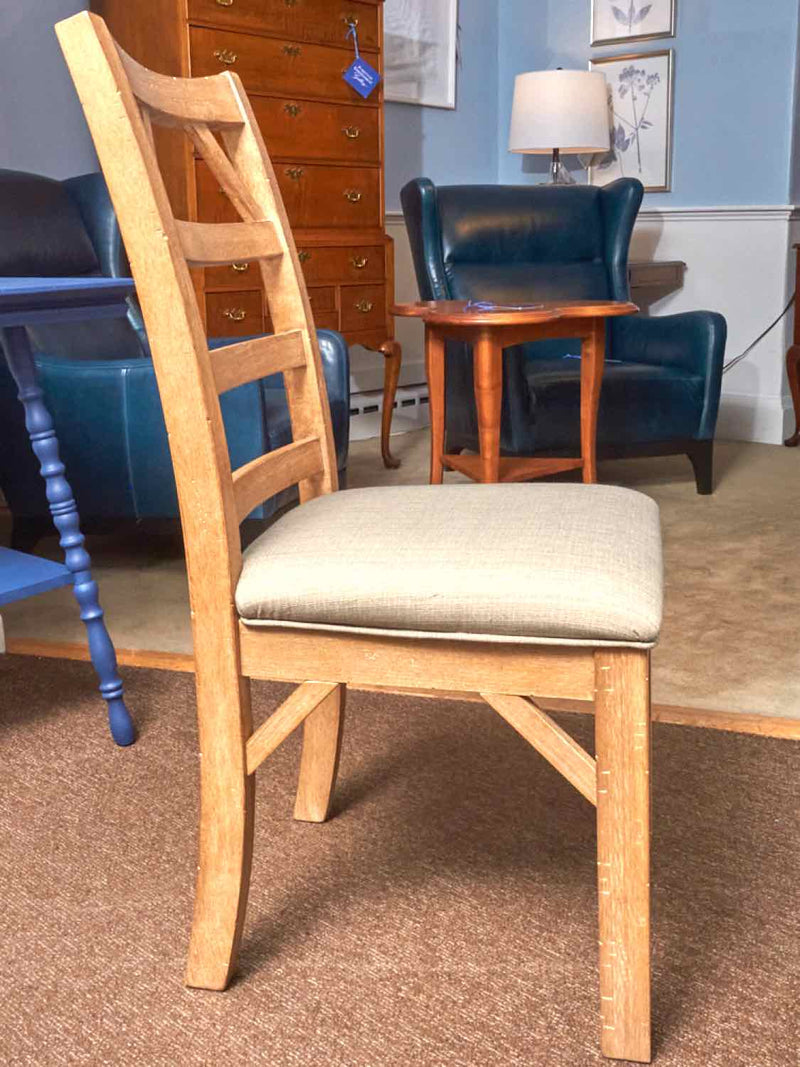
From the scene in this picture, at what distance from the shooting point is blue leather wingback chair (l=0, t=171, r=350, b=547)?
281 cm

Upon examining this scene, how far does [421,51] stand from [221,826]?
462 cm

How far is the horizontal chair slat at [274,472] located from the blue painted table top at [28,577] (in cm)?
67

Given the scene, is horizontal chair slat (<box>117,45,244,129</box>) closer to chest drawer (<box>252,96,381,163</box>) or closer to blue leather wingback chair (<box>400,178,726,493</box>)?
blue leather wingback chair (<box>400,178,726,493</box>)

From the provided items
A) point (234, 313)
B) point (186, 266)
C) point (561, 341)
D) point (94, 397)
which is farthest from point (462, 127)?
point (186, 266)

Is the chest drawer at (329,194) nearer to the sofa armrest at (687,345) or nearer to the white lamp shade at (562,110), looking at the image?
the white lamp shade at (562,110)

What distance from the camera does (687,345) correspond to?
13.3 feet

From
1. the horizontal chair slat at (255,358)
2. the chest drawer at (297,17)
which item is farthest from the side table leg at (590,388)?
the horizontal chair slat at (255,358)

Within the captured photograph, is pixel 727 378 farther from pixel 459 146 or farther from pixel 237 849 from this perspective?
pixel 237 849

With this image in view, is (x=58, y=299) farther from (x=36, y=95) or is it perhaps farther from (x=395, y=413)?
(x=395, y=413)

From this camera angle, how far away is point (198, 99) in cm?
135

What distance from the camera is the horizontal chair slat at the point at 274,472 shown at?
50.4 inches

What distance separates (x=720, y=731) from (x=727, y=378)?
11.4ft

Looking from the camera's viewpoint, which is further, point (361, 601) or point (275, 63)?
point (275, 63)

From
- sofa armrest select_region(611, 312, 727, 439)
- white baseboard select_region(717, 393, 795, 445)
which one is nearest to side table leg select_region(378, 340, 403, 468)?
sofa armrest select_region(611, 312, 727, 439)
